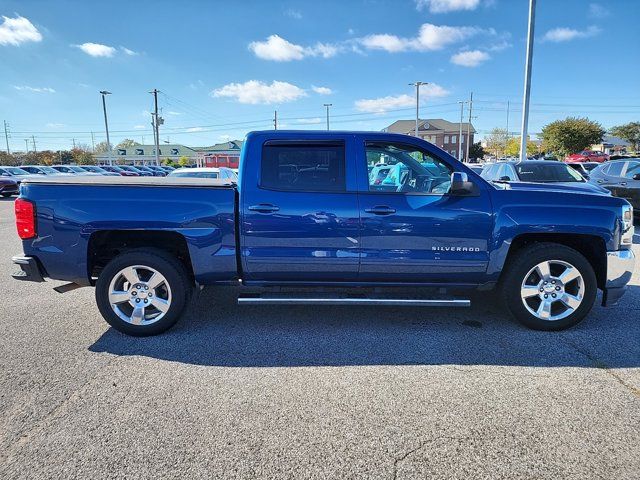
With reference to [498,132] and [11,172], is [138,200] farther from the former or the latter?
[498,132]

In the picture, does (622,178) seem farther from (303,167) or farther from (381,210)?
(303,167)

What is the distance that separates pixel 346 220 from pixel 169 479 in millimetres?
2426

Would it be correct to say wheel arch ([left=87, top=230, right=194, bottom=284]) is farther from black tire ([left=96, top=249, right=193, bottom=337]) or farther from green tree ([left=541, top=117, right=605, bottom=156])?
green tree ([left=541, top=117, right=605, bottom=156])

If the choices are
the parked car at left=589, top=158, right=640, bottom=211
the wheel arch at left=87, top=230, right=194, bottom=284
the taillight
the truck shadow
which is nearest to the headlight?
the truck shadow

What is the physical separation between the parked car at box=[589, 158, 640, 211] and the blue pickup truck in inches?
305

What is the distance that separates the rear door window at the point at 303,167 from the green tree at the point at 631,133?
10290 cm

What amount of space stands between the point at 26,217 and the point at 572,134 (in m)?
58.0

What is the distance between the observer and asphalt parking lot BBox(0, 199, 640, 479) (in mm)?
2346

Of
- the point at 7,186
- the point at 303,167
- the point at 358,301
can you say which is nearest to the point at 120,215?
the point at 303,167

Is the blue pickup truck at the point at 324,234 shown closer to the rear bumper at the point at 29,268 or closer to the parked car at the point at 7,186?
the rear bumper at the point at 29,268

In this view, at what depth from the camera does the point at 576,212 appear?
3.97 metres

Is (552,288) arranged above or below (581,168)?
below

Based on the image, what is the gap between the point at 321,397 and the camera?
2980 mm

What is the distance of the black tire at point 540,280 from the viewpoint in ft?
13.1
